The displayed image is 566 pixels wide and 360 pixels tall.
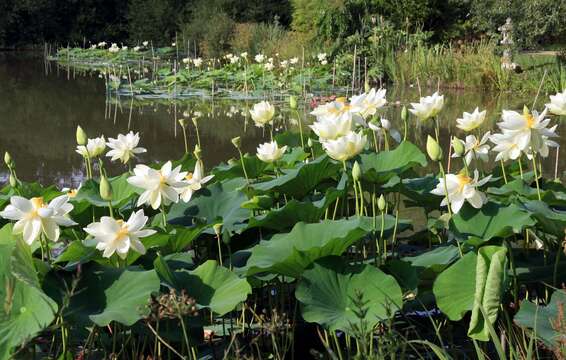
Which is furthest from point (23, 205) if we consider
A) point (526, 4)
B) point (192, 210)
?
point (526, 4)

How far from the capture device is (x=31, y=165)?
5.00 m

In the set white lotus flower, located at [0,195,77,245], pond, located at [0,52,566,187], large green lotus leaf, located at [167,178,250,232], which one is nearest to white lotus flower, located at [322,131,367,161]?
large green lotus leaf, located at [167,178,250,232]

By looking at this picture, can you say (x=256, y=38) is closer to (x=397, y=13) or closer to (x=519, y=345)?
(x=397, y=13)

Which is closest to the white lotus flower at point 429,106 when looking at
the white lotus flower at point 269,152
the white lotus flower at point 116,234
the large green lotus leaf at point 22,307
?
the white lotus flower at point 269,152

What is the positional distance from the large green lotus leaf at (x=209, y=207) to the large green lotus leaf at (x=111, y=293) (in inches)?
19.0

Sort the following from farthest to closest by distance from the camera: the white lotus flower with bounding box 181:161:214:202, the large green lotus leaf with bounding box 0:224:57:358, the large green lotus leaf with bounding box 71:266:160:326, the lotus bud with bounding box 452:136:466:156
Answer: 1. the white lotus flower with bounding box 181:161:214:202
2. the lotus bud with bounding box 452:136:466:156
3. the large green lotus leaf with bounding box 71:266:160:326
4. the large green lotus leaf with bounding box 0:224:57:358

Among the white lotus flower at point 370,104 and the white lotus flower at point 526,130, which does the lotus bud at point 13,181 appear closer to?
Result: the white lotus flower at point 370,104

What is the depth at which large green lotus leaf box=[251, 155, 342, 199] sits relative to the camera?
2043 millimetres

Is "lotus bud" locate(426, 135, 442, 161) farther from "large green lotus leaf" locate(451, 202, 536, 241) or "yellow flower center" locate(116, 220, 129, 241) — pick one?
"yellow flower center" locate(116, 220, 129, 241)

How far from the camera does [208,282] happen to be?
161 centimetres

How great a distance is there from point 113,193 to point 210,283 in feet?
2.23

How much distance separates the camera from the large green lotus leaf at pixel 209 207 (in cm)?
202

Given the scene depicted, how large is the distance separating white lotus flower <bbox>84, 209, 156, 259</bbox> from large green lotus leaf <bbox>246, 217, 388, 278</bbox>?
248mm

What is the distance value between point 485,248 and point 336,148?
0.48 m
